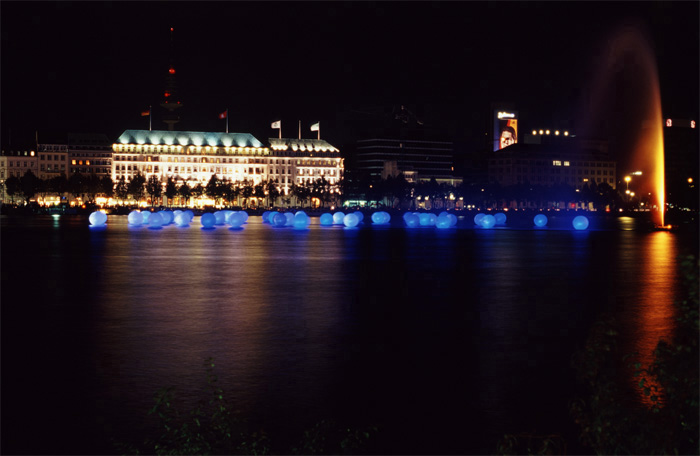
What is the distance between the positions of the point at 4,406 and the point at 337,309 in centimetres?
1230

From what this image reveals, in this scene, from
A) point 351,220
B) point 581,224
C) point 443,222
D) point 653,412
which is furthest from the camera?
point 443,222

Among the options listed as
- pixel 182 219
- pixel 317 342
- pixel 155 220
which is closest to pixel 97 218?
pixel 155 220

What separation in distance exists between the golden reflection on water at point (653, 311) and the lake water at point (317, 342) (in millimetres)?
98

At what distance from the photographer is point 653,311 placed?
960 inches

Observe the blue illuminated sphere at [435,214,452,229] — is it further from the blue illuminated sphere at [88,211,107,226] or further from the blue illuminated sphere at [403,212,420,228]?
the blue illuminated sphere at [88,211,107,226]

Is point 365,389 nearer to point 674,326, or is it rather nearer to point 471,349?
point 471,349

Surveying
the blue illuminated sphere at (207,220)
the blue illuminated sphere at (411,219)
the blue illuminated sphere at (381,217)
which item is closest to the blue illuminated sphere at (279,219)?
the blue illuminated sphere at (207,220)

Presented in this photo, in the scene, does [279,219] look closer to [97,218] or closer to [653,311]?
[97,218]

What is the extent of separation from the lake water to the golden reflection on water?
98 mm

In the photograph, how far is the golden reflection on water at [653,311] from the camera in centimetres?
1649

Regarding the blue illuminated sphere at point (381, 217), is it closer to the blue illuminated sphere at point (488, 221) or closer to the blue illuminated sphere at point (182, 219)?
the blue illuminated sphere at point (488, 221)

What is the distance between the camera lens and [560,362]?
1722 centimetres

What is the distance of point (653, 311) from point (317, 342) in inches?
453

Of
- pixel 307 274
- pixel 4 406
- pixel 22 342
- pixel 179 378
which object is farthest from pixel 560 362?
pixel 307 274
